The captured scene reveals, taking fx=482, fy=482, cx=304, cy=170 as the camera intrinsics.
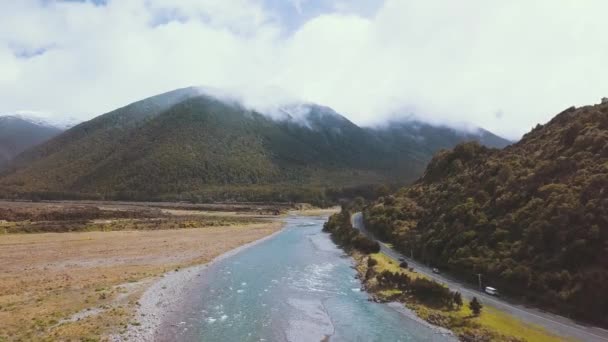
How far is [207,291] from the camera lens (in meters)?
51.6

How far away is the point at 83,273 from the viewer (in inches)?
2222

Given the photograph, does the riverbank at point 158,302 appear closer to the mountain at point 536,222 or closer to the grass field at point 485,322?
the grass field at point 485,322

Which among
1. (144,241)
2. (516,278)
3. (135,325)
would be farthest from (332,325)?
(144,241)

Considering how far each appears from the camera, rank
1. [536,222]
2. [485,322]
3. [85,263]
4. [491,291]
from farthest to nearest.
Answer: [85,263]
[536,222]
[491,291]
[485,322]

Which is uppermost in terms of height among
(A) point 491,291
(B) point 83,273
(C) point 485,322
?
(A) point 491,291

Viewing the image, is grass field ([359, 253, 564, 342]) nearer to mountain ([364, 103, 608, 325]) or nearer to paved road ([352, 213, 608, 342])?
paved road ([352, 213, 608, 342])

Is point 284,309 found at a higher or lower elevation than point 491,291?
lower

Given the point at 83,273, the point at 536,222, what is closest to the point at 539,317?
the point at 536,222

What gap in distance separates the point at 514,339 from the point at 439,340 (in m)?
5.24

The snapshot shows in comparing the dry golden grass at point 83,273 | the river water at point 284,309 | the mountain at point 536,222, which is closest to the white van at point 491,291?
the mountain at point 536,222

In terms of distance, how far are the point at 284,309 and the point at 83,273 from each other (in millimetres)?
26466

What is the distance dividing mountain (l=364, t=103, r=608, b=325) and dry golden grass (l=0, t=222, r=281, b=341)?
115ft

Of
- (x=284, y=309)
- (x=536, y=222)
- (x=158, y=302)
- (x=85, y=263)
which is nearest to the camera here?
(x=158, y=302)

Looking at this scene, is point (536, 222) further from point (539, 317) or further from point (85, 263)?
point (85, 263)
